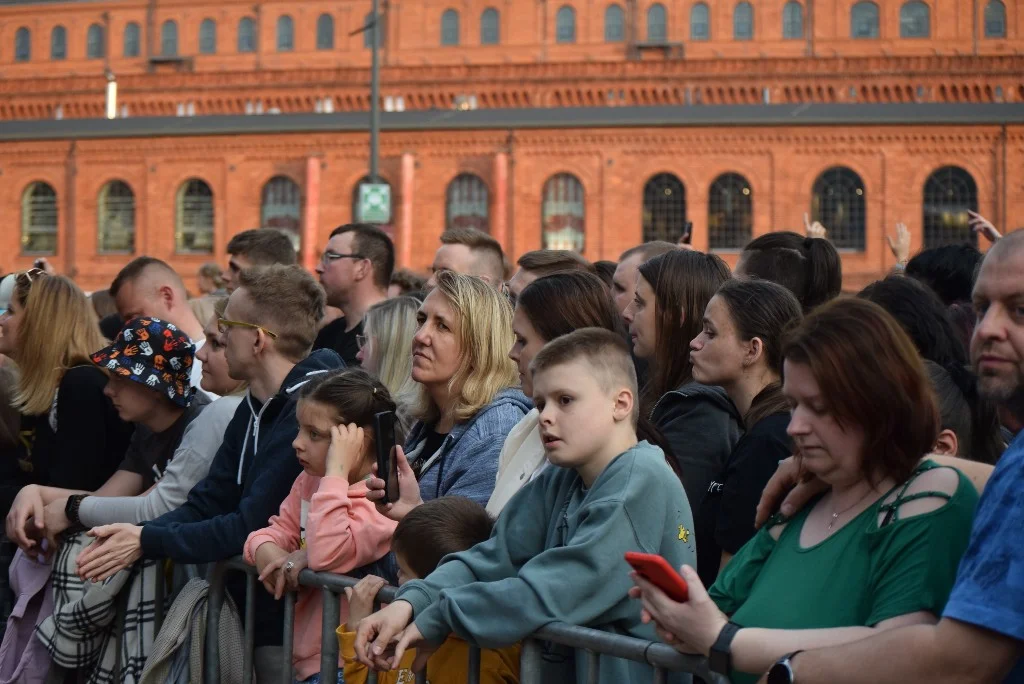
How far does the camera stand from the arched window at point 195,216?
45.3 meters

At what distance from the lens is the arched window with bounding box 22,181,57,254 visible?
4650 centimetres

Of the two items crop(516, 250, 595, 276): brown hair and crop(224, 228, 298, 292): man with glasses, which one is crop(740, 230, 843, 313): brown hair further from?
crop(224, 228, 298, 292): man with glasses

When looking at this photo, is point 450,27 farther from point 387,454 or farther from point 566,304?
point 387,454

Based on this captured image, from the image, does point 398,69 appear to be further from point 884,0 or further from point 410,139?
point 884,0

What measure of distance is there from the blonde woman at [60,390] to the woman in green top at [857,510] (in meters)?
4.18

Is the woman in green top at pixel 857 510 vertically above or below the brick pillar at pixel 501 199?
below

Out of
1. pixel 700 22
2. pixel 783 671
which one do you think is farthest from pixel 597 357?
pixel 700 22

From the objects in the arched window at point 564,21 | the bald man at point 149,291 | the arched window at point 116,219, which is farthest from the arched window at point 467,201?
the bald man at point 149,291

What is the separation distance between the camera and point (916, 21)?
171 ft

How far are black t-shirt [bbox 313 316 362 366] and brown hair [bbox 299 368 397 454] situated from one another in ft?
8.20

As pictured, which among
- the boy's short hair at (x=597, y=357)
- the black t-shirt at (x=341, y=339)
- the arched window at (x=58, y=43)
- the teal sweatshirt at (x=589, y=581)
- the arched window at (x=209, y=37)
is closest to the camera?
the teal sweatshirt at (x=589, y=581)

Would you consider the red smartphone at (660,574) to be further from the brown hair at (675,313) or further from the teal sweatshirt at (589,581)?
the brown hair at (675,313)

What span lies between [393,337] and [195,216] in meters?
40.8

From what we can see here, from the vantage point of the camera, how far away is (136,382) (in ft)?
21.2
